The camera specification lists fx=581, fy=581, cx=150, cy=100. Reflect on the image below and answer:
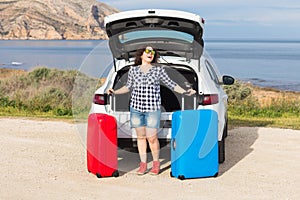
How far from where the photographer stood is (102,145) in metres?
7.02

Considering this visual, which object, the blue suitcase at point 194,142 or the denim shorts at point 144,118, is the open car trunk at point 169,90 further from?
the blue suitcase at point 194,142

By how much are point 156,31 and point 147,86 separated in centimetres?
96

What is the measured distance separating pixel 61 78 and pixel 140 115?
13.4 m

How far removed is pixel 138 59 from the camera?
7141 millimetres

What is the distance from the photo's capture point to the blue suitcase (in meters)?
6.86

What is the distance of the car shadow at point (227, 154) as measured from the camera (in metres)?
7.78

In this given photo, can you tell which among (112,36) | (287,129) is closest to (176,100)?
(112,36)

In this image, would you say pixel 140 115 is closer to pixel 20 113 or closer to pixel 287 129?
pixel 287 129

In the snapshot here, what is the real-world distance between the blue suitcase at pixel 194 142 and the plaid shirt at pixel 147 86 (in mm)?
323

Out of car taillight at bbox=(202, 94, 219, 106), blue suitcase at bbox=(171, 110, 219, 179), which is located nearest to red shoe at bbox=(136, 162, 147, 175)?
blue suitcase at bbox=(171, 110, 219, 179)

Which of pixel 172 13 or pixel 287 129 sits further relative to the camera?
pixel 287 129

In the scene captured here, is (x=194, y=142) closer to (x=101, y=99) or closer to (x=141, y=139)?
(x=141, y=139)

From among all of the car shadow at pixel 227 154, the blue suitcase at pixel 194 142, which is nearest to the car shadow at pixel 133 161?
the car shadow at pixel 227 154

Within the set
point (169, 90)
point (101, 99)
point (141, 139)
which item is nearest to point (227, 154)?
point (169, 90)
